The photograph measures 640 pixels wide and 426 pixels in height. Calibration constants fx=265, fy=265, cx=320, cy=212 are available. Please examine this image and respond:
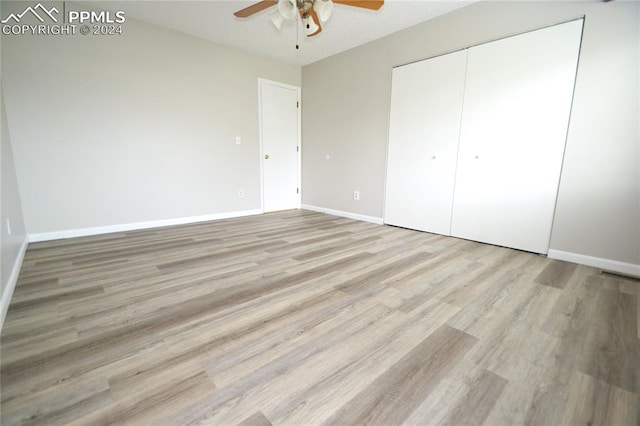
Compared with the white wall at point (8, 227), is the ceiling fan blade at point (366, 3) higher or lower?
higher

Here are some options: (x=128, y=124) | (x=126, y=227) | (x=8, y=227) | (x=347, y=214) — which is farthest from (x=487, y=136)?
(x=126, y=227)

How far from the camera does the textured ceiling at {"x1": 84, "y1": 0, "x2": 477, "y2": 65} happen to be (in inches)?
114

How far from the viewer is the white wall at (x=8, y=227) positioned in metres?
1.71

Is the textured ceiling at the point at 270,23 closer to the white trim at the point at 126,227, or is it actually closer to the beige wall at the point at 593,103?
the beige wall at the point at 593,103

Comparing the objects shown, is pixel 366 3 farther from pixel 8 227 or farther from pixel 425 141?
pixel 8 227

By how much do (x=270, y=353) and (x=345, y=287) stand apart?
0.81 metres

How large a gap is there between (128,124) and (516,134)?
4.48 metres

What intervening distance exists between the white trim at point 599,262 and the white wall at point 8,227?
4.23 meters

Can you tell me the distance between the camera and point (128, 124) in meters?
Answer: 3.33

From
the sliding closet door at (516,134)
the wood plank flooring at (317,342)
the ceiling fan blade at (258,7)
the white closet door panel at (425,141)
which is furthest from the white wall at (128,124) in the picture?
the sliding closet door at (516,134)

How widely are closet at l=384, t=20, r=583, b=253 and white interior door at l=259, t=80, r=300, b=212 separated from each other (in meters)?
1.99

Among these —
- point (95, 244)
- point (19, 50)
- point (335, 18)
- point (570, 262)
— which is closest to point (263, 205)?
point (95, 244)

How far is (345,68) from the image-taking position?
13.8 ft

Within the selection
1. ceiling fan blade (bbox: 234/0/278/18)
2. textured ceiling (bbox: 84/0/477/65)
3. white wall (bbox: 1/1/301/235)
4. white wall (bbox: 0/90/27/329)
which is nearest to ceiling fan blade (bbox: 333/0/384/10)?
ceiling fan blade (bbox: 234/0/278/18)
